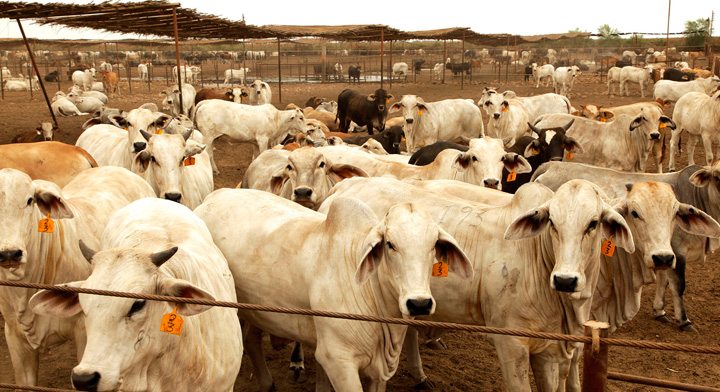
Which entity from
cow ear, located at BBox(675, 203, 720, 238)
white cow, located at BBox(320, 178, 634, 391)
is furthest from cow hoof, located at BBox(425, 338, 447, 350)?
cow ear, located at BBox(675, 203, 720, 238)

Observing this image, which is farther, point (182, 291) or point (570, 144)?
point (570, 144)

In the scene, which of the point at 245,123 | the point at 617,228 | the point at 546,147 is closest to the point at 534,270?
the point at 617,228

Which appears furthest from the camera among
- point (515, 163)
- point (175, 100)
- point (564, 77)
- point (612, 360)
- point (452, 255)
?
point (564, 77)

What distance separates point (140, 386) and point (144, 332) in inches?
10.5

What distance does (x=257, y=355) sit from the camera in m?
5.22

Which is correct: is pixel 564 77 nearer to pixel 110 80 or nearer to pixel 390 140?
pixel 390 140

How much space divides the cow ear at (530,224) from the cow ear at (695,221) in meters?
1.32

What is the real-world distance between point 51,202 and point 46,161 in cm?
258

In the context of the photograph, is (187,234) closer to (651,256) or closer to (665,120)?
(651,256)

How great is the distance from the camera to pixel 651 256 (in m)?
4.89

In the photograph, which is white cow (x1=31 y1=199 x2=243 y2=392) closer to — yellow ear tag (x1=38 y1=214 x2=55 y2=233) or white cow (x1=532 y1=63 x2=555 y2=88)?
yellow ear tag (x1=38 y1=214 x2=55 y2=233)

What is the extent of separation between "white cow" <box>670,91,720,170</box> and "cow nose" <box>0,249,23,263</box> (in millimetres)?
10791

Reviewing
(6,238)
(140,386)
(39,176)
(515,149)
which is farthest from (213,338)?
(515,149)

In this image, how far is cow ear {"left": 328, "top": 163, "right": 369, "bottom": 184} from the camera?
6.45m
